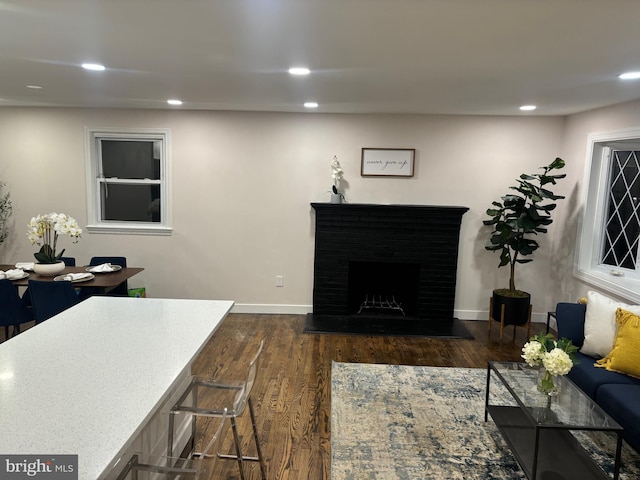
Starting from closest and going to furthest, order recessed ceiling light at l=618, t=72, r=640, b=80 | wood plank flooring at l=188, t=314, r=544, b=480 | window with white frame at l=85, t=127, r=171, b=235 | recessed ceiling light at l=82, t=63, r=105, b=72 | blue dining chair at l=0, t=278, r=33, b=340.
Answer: wood plank flooring at l=188, t=314, r=544, b=480, recessed ceiling light at l=618, t=72, r=640, b=80, recessed ceiling light at l=82, t=63, r=105, b=72, blue dining chair at l=0, t=278, r=33, b=340, window with white frame at l=85, t=127, r=171, b=235

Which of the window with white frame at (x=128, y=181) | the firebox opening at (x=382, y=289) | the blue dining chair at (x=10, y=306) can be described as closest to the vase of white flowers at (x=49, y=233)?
the blue dining chair at (x=10, y=306)

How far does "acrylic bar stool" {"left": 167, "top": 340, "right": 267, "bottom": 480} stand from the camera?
6.70ft

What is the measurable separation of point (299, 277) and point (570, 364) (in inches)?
134

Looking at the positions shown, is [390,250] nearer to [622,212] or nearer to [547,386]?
[622,212]

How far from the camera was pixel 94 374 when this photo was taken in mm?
1733

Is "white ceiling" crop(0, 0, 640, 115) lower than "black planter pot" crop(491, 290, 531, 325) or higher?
higher

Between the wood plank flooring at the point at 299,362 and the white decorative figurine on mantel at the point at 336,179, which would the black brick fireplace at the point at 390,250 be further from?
the wood plank flooring at the point at 299,362

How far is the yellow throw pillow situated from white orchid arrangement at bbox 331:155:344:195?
3052mm

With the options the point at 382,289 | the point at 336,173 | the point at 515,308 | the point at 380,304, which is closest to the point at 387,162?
the point at 336,173

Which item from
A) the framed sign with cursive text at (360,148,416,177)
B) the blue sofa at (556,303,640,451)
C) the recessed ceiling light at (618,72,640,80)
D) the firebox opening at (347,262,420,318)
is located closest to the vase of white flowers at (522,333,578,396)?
the blue sofa at (556,303,640,451)

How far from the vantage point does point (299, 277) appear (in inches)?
216

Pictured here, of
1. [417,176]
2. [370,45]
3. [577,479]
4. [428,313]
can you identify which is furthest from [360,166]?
[577,479]

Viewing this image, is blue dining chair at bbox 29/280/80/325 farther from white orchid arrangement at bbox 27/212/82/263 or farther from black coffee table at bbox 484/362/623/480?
black coffee table at bbox 484/362/623/480

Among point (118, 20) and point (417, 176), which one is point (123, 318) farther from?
point (417, 176)
